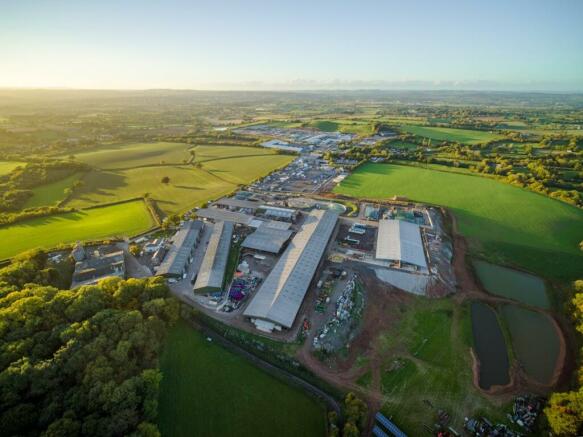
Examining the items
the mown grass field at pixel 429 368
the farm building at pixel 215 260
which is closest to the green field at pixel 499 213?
the mown grass field at pixel 429 368

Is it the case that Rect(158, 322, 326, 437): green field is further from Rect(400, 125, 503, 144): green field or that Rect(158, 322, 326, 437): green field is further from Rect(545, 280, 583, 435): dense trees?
Rect(400, 125, 503, 144): green field

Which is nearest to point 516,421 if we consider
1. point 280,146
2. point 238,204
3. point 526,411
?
point 526,411

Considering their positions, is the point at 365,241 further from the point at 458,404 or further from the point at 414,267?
the point at 458,404

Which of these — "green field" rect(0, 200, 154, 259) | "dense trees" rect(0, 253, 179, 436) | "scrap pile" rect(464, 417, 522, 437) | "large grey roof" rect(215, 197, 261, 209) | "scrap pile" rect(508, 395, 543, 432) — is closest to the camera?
"dense trees" rect(0, 253, 179, 436)

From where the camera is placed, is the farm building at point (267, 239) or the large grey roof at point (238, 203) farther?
the large grey roof at point (238, 203)

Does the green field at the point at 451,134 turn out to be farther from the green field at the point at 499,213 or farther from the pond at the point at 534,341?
the pond at the point at 534,341

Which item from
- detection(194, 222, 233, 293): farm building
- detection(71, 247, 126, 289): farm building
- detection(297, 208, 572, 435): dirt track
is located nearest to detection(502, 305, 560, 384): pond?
detection(297, 208, 572, 435): dirt track
